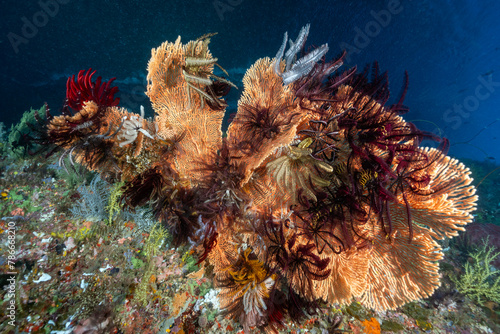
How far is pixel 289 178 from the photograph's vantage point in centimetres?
206

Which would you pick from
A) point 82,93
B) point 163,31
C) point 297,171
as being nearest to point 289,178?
point 297,171

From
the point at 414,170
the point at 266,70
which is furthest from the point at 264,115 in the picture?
the point at 414,170

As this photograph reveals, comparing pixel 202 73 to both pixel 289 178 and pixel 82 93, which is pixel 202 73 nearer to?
pixel 82 93

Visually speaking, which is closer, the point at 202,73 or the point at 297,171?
the point at 297,171

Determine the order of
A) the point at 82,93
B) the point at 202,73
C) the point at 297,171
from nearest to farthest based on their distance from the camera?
1. the point at 297,171
2. the point at 82,93
3. the point at 202,73

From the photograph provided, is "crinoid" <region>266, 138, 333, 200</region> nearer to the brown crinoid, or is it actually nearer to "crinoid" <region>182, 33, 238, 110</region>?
the brown crinoid

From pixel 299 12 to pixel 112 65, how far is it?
15560mm

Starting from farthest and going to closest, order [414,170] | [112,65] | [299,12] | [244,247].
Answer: [299,12]
[112,65]
[244,247]
[414,170]

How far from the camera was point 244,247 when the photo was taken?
255 centimetres

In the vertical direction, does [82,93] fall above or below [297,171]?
above

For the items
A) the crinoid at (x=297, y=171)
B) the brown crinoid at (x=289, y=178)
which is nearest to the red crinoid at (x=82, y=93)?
the brown crinoid at (x=289, y=178)

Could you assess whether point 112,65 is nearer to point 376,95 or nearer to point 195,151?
point 195,151

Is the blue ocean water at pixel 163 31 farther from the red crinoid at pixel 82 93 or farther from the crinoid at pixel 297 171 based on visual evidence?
the red crinoid at pixel 82 93

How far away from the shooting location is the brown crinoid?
1.85 m
